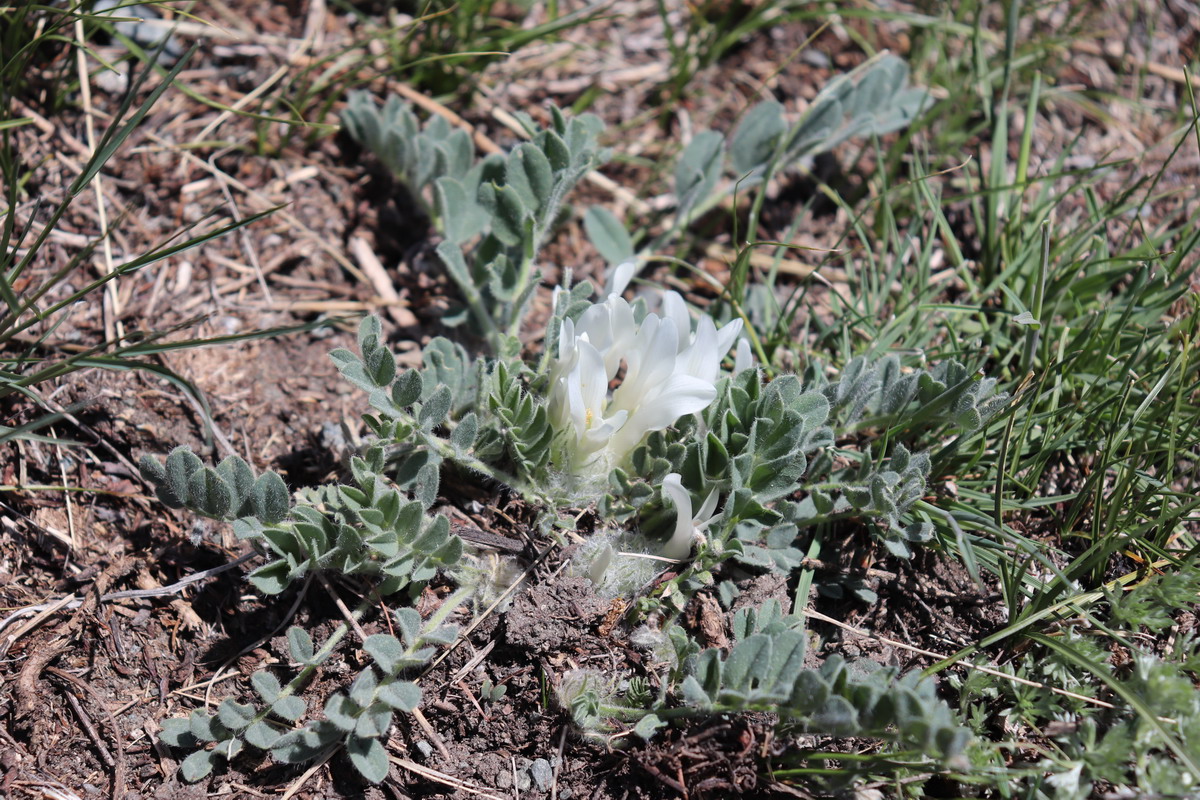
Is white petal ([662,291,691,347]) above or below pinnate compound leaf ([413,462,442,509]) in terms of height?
above

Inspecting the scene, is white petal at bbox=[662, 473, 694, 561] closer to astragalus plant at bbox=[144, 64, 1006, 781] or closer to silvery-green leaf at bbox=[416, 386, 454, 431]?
astragalus plant at bbox=[144, 64, 1006, 781]

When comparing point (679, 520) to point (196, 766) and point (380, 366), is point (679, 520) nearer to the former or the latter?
point (380, 366)

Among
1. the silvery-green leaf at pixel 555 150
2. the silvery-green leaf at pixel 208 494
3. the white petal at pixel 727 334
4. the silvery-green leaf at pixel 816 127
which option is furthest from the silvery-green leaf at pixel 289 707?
the silvery-green leaf at pixel 816 127

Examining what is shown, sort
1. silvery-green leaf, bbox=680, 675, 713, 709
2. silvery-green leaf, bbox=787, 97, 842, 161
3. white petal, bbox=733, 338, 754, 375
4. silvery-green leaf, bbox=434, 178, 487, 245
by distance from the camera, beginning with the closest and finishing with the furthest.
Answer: silvery-green leaf, bbox=680, 675, 713, 709 < white petal, bbox=733, 338, 754, 375 < silvery-green leaf, bbox=434, 178, 487, 245 < silvery-green leaf, bbox=787, 97, 842, 161

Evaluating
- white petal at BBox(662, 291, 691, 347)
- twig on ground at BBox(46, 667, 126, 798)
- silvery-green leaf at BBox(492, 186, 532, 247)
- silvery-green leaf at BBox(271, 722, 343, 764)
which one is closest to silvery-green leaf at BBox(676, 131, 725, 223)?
silvery-green leaf at BBox(492, 186, 532, 247)

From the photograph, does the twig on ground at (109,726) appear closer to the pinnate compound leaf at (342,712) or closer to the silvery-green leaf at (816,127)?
the pinnate compound leaf at (342,712)

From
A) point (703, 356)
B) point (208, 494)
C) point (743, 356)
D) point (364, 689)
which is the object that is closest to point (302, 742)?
point (364, 689)
